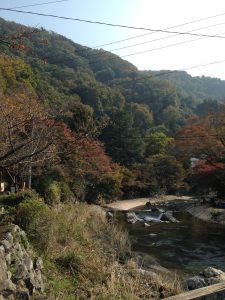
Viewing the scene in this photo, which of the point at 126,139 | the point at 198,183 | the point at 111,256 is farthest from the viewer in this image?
the point at 126,139

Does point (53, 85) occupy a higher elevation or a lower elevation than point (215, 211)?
higher

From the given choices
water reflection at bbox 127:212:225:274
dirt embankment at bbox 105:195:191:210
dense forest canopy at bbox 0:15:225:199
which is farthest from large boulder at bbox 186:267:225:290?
dirt embankment at bbox 105:195:191:210

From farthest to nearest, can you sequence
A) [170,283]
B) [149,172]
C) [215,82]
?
[215,82] < [149,172] < [170,283]

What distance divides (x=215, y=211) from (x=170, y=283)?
59.3ft

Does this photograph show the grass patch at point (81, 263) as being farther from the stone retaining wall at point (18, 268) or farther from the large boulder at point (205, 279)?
the large boulder at point (205, 279)

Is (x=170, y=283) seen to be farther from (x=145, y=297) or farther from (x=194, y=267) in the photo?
(x=194, y=267)

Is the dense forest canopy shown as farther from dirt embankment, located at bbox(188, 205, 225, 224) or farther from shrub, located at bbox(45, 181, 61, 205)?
dirt embankment, located at bbox(188, 205, 225, 224)

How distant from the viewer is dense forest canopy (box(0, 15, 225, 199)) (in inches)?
566

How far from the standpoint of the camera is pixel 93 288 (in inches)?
348

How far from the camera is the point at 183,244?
736 inches

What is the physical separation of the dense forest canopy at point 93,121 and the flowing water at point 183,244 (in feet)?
18.1

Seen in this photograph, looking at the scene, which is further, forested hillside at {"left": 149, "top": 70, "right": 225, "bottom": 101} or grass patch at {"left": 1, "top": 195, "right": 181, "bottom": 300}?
forested hillside at {"left": 149, "top": 70, "right": 225, "bottom": 101}

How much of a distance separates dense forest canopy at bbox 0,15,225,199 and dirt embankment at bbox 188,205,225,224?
186 inches

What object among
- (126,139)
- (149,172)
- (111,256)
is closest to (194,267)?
(111,256)
